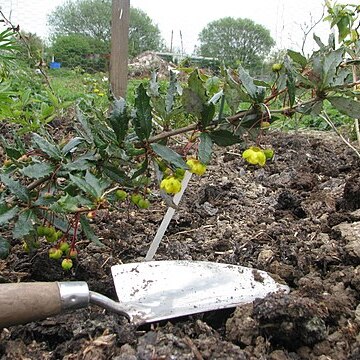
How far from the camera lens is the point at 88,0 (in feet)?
34.8

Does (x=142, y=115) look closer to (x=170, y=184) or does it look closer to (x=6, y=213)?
(x=170, y=184)

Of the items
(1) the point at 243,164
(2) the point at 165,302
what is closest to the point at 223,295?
(2) the point at 165,302

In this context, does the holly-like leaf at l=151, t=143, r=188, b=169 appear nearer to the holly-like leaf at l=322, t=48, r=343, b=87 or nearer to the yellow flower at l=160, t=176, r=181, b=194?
the yellow flower at l=160, t=176, r=181, b=194

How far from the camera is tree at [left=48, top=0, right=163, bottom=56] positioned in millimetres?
9969

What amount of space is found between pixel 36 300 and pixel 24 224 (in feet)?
0.66

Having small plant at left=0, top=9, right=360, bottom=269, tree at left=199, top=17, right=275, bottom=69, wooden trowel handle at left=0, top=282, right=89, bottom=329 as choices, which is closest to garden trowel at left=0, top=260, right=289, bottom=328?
wooden trowel handle at left=0, top=282, right=89, bottom=329

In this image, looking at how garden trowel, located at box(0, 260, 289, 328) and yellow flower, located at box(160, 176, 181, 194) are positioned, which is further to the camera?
yellow flower, located at box(160, 176, 181, 194)

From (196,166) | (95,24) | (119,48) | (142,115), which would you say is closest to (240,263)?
(196,166)

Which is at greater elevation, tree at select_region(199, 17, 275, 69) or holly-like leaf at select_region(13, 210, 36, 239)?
tree at select_region(199, 17, 275, 69)

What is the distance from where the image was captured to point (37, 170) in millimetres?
1007

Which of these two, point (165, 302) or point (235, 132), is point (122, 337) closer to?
point (165, 302)

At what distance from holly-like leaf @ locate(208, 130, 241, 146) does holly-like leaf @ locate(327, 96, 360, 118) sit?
199mm

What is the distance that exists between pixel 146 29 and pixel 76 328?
9.92 metres

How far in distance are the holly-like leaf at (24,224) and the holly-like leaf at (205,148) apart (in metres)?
0.36
